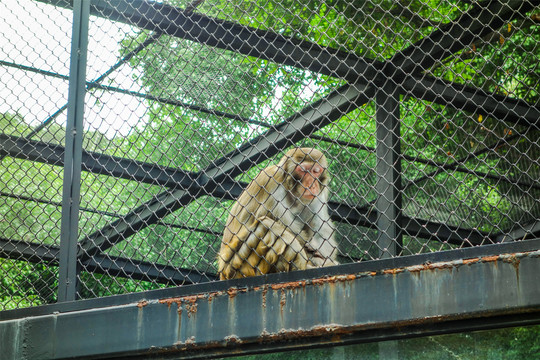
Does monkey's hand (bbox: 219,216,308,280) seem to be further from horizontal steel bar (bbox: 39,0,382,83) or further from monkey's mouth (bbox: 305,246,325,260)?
horizontal steel bar (bbox: 39,0,382,83)

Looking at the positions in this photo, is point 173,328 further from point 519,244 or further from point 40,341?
point 519,244

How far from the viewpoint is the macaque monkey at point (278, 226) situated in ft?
17.7

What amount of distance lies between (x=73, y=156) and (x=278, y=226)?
174 centimetres

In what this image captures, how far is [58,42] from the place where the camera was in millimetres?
5125

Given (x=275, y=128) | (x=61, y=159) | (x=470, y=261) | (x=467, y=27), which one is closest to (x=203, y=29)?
(x=275, y=128)

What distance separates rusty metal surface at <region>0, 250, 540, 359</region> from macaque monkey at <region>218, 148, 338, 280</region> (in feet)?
3.57

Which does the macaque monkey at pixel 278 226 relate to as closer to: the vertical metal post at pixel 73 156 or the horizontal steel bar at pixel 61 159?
the vertical metal post at pixel 73 156

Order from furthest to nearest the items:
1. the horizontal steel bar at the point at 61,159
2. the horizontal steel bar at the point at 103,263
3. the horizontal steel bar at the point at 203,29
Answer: the horizontal steel bar at the point at 103,263, the horizontal steel bar at the point at 61,159, the horizontal steel bar at the point at 203,29

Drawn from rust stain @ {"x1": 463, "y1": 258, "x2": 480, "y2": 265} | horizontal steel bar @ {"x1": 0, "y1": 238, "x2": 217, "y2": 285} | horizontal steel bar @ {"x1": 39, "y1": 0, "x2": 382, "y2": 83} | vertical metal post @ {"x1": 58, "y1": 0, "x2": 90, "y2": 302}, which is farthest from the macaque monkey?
horizontal steel bar @ {"x1": 0, "y1": 238, "x2": 217, "y2": 285}

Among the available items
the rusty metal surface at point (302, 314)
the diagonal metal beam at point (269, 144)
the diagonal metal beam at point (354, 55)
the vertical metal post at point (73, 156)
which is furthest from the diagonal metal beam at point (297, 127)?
the rusty metal surface at point (302, 314)

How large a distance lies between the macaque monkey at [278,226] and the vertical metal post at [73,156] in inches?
42.6

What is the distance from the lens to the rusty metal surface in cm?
329

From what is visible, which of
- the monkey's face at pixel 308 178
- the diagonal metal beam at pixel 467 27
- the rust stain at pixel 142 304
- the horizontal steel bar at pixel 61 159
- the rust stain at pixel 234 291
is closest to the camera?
the rust stain at pixel 234 291

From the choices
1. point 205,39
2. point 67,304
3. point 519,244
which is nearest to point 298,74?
point 205,39
